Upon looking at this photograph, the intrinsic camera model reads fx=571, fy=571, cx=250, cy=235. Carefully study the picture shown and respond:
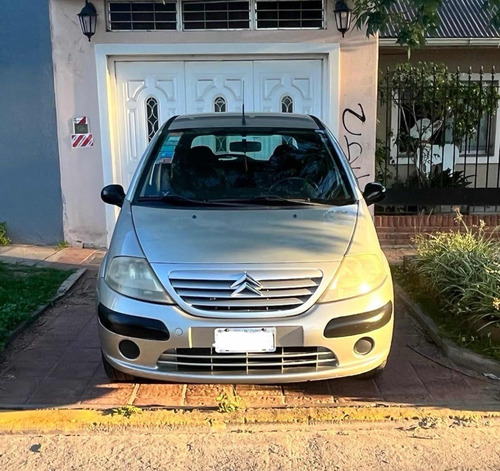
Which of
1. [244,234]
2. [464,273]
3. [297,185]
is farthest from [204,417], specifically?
[464,273]

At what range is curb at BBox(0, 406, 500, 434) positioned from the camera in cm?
344

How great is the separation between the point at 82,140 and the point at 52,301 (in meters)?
2.72

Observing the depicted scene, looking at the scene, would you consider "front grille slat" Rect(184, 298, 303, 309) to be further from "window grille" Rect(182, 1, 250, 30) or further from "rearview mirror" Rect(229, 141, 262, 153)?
"window grille" Rect(182, 1, 250, 30)

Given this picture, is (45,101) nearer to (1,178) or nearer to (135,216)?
(1,178)

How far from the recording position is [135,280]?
3.40 m

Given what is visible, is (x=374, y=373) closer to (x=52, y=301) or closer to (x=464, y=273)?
(x=464, y=273)

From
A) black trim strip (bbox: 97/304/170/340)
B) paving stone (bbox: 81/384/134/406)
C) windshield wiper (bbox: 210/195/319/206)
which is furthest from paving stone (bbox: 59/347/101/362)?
windshield wiper (bbox: 210/195/319/206)

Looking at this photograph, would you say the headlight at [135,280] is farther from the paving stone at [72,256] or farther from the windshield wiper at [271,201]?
the paving stone at [72,256]

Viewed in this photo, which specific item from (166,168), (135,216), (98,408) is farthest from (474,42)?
(98,408)

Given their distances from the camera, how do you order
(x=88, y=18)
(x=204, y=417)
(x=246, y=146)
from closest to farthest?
(x=204, y=417), (x=246, y=146), (x=88, y=18)

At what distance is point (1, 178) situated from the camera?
304 inches

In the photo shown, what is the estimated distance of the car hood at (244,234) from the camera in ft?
11.2

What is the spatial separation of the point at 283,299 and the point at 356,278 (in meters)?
0.48

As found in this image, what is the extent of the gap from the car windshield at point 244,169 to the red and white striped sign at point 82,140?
3195 mm
